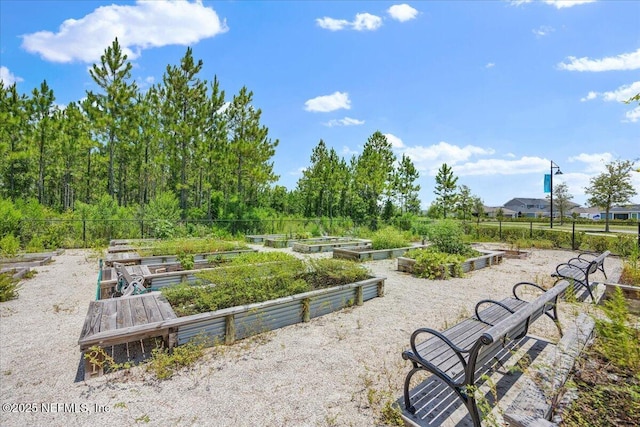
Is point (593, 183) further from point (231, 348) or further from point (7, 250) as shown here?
point (7, 250)

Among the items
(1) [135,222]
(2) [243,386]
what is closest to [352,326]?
(2) [243,386]

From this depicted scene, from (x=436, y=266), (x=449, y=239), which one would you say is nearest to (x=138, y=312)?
(x=436, y=266)

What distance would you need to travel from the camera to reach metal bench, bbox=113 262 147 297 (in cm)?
527

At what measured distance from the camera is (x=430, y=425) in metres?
2.42

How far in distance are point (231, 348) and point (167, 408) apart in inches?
49.3

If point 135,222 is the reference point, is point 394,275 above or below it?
below

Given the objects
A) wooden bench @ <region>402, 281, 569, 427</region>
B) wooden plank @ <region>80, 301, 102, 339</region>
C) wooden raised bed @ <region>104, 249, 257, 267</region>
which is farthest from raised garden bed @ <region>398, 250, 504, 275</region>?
wooden plank @ <region>80, 301, 102, 339</region>

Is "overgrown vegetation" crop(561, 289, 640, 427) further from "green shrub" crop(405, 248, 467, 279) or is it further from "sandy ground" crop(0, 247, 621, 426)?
"green shrub" crop(405, 248, 467, 279)

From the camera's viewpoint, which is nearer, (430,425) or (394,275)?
(430,425)

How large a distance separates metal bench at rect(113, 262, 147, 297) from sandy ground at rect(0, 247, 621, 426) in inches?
27.9

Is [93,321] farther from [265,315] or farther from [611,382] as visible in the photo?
[611,382]

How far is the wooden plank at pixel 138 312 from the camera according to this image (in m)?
3.82

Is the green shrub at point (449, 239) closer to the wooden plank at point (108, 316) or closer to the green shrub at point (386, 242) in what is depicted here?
the green shrub at point (386, 242)

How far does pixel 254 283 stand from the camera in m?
5.14
